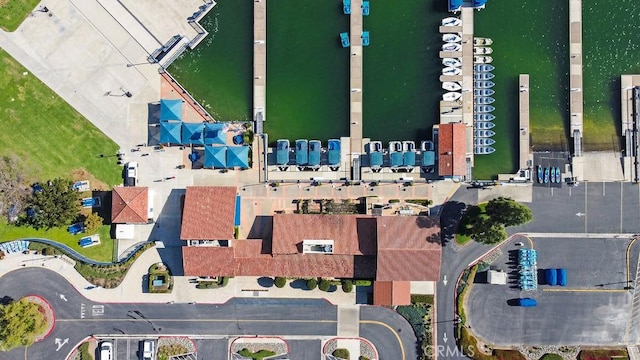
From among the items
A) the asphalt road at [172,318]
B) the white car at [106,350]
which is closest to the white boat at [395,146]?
the asphalt road at [172,318]

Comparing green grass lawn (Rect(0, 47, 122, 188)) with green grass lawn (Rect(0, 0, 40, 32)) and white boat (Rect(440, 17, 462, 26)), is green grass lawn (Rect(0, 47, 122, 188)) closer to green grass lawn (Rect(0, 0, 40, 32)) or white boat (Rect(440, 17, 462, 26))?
green grass lawn (Rect(0, 0, 40, 32))

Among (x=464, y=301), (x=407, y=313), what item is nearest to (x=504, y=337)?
(x=464, y=301)

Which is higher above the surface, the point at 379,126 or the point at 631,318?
the point at 379,126

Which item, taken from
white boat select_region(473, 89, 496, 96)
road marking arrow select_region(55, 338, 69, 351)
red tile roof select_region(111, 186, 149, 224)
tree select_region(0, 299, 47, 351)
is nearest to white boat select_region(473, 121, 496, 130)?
white boat select_region(473, 89, 496, 96)

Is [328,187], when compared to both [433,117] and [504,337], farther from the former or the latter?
[504,337]

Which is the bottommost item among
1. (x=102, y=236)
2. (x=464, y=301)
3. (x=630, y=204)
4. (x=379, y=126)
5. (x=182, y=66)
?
(x=464, y=301)

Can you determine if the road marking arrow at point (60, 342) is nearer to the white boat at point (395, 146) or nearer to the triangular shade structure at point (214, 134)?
the triangular shade structure at point (214, 134)

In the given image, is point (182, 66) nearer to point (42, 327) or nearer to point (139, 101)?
point (139, 101)
